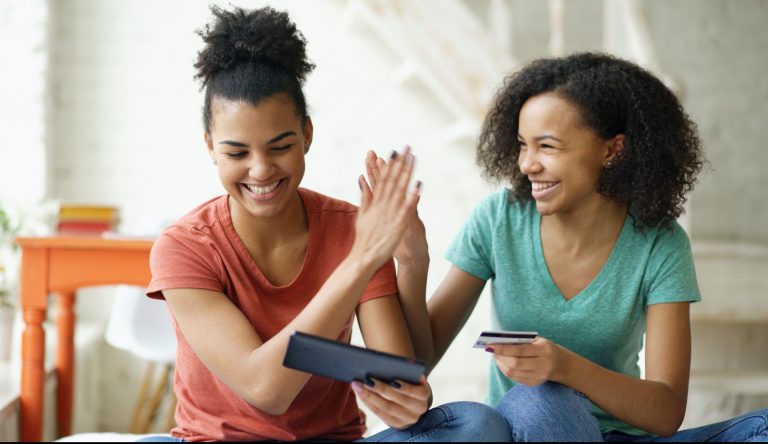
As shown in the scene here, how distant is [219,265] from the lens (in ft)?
5.58

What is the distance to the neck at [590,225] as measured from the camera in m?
1.99

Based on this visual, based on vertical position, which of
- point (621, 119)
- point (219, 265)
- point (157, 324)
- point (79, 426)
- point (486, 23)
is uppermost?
point (486, 23)

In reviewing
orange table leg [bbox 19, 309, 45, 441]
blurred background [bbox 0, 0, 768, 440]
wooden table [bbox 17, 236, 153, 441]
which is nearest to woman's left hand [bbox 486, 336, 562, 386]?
wooden table [bbox 17, 236, 153, 441]

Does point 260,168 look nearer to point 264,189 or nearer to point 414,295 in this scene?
point 264,189

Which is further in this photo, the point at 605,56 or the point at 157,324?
the point at 157,324

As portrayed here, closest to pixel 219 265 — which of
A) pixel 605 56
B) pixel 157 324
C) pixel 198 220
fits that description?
pixel 198 220

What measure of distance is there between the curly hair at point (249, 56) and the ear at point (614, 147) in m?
0.68

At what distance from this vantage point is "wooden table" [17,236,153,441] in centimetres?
255

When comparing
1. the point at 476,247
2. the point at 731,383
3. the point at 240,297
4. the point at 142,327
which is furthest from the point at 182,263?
the point at 731,383

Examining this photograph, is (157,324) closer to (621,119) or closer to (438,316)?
(438,316)

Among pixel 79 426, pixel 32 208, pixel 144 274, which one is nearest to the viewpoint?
pixel 144 274

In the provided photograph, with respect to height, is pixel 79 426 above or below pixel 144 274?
below

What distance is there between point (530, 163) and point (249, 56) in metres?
0.63

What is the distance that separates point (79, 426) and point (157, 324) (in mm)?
877
